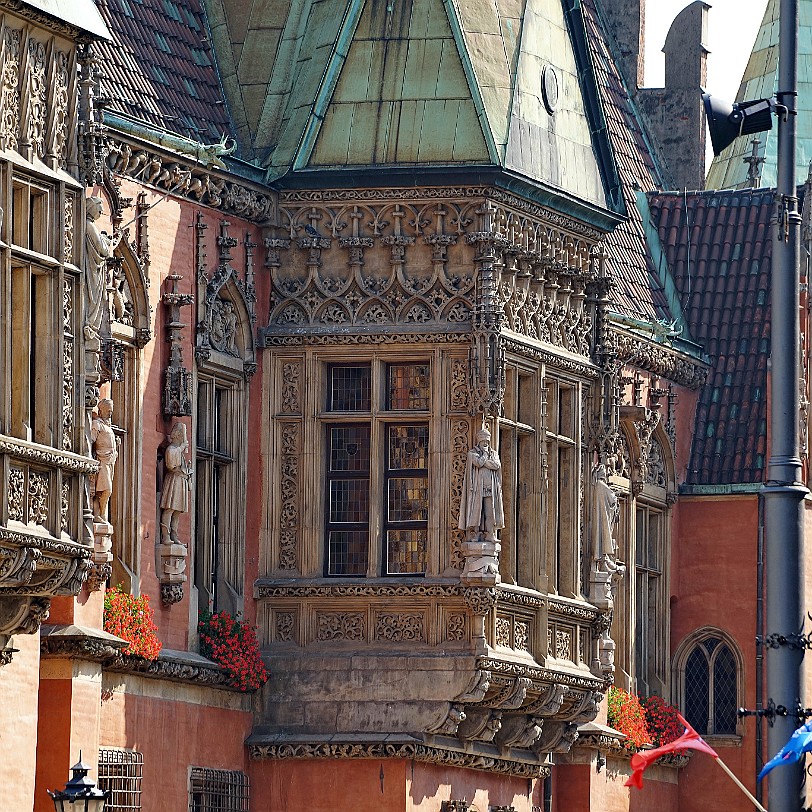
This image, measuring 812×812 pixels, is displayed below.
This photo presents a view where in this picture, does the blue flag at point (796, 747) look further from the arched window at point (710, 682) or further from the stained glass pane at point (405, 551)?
the arched window at point (710, 682)

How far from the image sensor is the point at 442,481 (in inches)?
1283

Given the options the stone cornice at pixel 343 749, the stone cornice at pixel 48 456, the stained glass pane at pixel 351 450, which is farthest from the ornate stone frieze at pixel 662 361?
the stone cornice at pixel 48 456

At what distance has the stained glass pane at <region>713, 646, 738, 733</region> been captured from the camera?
42219 mm

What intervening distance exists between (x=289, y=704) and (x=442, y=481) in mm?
3129

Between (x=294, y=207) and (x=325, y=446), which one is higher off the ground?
(x=294, y=207)

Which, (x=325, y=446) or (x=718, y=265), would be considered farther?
(x=718, y=265)

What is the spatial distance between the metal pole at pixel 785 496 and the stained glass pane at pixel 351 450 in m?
12.5

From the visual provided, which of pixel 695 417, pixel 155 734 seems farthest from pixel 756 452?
pixel 155 734

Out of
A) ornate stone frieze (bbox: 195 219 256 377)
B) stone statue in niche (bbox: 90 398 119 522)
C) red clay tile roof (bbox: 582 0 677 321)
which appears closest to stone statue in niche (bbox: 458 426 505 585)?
ornate stone frieze (bbox: 195 219 256 377)

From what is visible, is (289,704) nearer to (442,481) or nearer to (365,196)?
(442,481)

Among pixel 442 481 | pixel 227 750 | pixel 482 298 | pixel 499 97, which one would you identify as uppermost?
pixel 499 97

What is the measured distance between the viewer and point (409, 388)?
108 feet

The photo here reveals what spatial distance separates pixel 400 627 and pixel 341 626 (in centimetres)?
69

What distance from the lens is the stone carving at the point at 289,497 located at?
32719 mm
